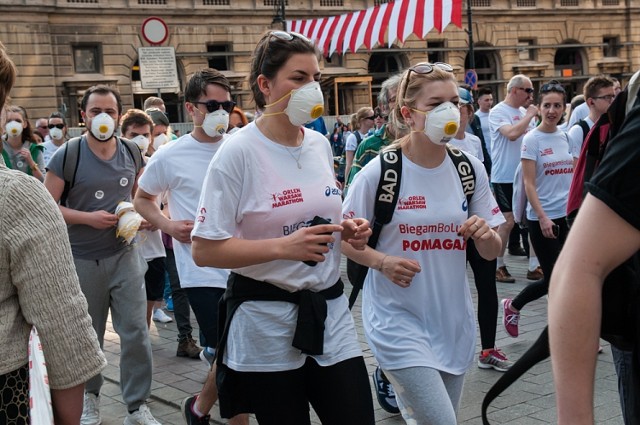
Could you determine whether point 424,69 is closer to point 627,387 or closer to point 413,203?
point 413,203

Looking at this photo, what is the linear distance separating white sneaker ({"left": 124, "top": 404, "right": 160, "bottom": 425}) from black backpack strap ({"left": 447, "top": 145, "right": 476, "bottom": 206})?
247 centimetres

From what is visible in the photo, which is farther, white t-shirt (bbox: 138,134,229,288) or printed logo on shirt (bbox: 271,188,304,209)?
white t-shirt (bbox: 138,134,229,288)

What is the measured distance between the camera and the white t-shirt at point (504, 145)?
10.3 metres

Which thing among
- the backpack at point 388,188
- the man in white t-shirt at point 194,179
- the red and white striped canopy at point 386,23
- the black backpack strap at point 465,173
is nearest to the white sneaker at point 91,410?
the man in white t-shirt at point 194,179

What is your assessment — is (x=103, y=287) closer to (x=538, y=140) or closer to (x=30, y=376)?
(x=30, y=376)

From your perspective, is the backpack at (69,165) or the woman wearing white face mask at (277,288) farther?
the backpack at (69,165)

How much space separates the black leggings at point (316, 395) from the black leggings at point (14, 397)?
1.10 m

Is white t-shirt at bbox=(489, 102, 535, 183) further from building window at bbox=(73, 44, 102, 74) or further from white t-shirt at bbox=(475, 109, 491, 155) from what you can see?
building window at bbox=(73, 44, 102, 74)

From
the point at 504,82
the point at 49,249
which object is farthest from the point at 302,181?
the point at 504,82

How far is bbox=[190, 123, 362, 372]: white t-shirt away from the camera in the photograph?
3260mm

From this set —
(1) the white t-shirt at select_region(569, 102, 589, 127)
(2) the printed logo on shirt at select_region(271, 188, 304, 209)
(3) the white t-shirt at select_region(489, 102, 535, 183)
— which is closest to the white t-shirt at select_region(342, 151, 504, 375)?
(2) the printed logo on shirt at select_region(271, 188, 304, 209)

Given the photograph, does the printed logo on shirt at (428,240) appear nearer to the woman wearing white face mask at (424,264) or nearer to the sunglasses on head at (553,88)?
the woman wearing white face mask at (424,264)

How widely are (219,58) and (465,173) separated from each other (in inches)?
1493

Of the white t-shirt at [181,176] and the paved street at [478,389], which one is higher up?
the white t-shirt at [181,176]
